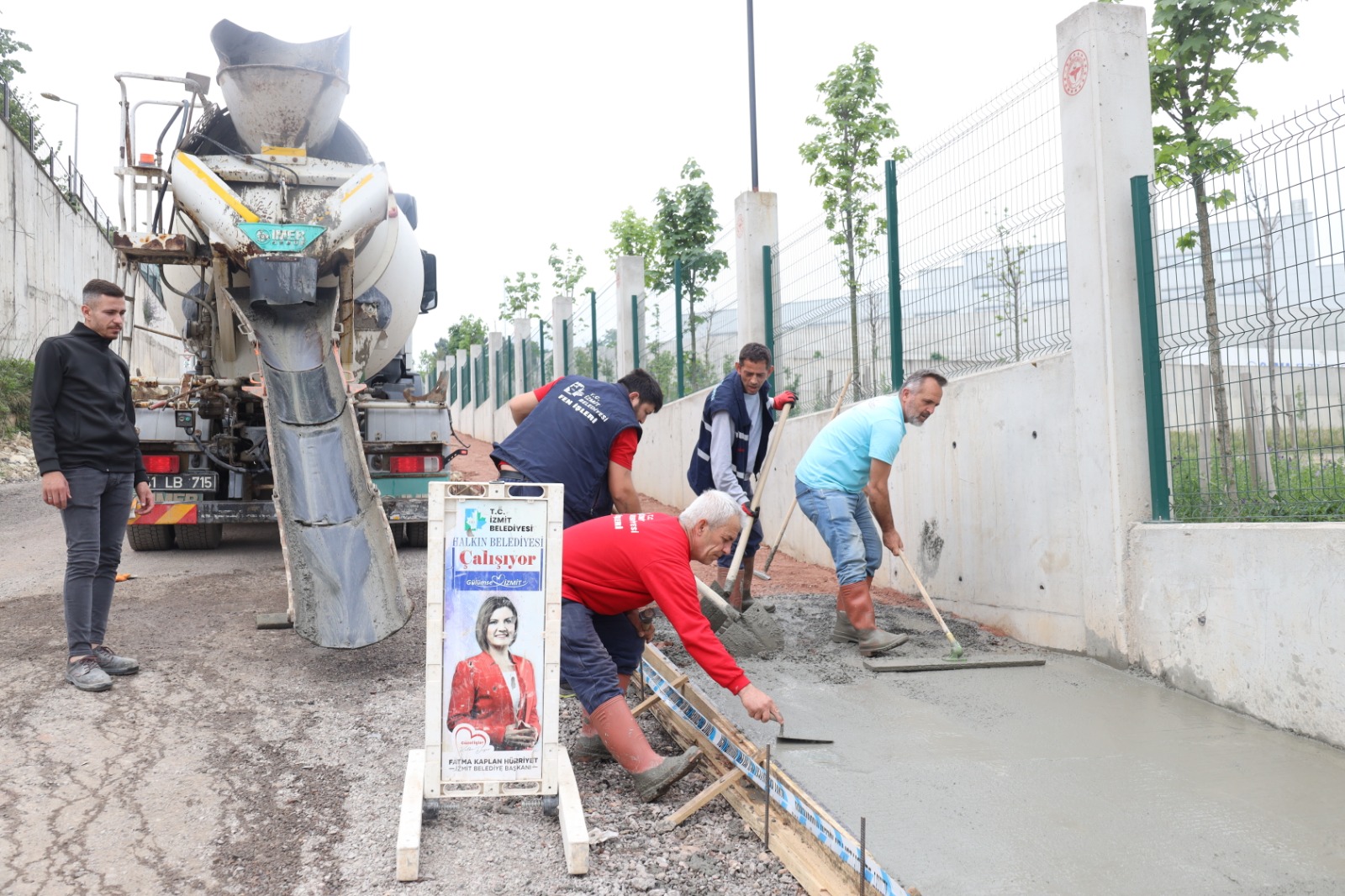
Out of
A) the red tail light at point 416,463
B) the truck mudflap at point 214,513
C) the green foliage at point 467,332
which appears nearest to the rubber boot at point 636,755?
the truck mudflap at point 214,513

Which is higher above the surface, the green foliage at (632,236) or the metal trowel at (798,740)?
the green foliage at (632,236)

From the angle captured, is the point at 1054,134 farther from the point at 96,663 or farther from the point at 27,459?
the point at 27,459

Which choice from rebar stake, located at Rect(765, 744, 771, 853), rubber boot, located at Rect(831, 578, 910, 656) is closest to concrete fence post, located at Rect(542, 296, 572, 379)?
rubber boot, located at Rect(831, 578, 910, 656)

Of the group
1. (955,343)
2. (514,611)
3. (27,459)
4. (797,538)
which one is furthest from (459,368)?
(514,611)

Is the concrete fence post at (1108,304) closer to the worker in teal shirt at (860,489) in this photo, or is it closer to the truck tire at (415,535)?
the worker in teal shirt at (860,489)

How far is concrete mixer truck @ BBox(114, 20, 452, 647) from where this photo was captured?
5.27 meters

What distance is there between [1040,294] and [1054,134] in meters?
0.84

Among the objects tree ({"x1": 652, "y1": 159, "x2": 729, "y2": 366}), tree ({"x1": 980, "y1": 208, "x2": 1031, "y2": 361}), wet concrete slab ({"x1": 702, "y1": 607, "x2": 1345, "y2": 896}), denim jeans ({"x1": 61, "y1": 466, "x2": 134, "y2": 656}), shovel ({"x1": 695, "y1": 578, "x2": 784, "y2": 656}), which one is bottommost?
wet concrete slab ({"x1": 702, "y1": 607, "x2": 1345, "y2": 896})

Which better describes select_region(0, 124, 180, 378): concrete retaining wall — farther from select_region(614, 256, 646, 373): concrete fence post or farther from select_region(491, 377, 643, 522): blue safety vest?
select_region(491, 377, 643, 522): blue safety vest

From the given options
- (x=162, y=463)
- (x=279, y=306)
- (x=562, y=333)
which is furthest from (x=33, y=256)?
(x=279, y=306)

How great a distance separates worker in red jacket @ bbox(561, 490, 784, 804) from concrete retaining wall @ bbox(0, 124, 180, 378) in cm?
1663

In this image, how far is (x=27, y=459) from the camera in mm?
15977

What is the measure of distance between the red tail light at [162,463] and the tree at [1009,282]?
6.05 m

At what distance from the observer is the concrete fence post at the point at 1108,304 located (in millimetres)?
4691
